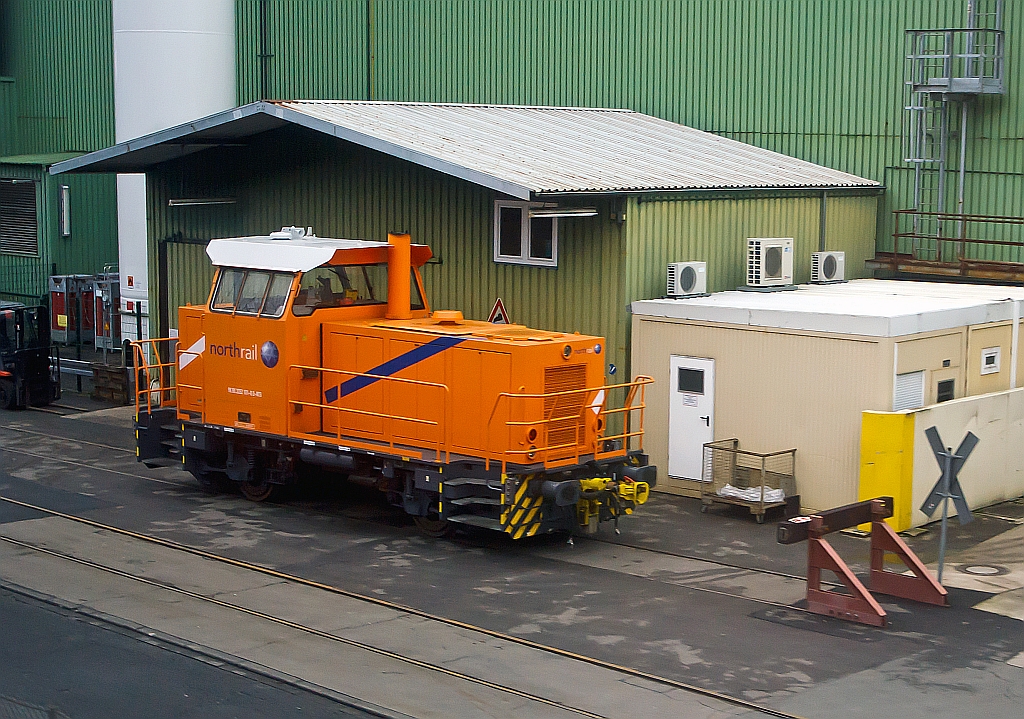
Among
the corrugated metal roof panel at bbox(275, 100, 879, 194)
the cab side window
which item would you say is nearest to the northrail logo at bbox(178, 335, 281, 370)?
the cab side window

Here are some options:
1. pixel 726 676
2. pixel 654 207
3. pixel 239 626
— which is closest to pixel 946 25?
pixel 654 207

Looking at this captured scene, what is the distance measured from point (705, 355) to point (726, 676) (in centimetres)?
716

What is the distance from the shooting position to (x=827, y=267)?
20516 millimetres

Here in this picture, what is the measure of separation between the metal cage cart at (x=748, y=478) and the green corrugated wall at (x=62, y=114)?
2028 cm

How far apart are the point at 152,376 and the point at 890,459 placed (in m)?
14.6

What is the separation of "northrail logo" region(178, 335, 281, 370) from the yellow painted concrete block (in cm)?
715

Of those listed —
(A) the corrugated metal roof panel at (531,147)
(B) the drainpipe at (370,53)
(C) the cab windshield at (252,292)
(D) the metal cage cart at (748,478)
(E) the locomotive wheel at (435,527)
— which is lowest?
(E) the locomotive wheel at (435,527)

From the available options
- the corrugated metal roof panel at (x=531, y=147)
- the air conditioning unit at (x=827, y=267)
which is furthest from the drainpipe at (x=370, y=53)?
the air conditioning unit at (x=827, y=267)

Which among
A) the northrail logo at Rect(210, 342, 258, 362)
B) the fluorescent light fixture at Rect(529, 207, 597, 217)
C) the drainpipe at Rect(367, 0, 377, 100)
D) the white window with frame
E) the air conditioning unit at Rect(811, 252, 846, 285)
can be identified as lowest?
the northrail logo at Rect(210, 342, 258, 362)

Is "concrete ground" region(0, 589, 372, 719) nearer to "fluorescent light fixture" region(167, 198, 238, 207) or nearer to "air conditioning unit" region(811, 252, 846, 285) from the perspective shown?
"fluorescent light fixture" region(167, 198, 238, 207)

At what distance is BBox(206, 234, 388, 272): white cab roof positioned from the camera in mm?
16094

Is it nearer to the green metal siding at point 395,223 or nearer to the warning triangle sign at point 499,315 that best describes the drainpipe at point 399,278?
the warning triangle sign at point 499,315

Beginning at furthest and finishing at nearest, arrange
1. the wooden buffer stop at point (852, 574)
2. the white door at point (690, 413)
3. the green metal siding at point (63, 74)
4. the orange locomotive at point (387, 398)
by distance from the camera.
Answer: the green metal siding at point (63, 74)
the white door at point (690, 413)
the orange locomotive at point (387, 398)
the wooden buffer stop at point (852, 574)

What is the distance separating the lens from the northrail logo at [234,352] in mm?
16156
